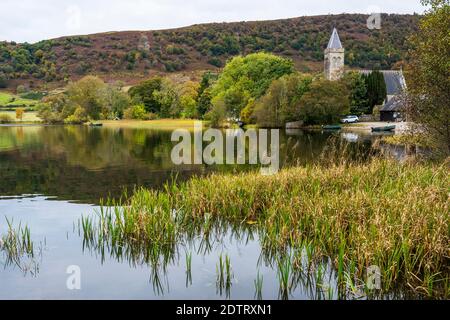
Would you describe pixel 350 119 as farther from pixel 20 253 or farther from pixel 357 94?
pixel 20 253

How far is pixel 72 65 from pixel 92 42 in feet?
99.5

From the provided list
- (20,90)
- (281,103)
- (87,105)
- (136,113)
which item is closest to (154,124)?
(136,113)

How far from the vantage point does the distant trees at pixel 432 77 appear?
17.1 meters

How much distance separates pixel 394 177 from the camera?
1282 centimetres

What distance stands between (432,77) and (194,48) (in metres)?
146

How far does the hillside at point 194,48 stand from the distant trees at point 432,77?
107 meters

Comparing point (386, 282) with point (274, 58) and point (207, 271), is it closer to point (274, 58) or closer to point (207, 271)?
point (207, 271)

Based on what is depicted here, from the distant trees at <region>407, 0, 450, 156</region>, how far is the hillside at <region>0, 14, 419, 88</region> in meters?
107

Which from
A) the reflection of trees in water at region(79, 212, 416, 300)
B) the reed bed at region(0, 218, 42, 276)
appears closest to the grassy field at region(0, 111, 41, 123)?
the reed bed at region(0, 218, 42, 276)

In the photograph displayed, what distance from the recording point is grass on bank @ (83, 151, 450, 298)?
7.74 metres

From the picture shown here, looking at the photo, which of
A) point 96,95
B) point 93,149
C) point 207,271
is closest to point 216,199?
point 207,271

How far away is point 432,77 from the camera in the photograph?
57.3 feet

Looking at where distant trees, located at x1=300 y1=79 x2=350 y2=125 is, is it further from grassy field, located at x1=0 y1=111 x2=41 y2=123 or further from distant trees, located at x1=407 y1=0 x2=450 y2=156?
grassy field, located at x1=0 y1=111 x2=41 y2=123

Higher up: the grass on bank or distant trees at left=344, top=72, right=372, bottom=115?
distant trees at left=344, top=72, right=372, bottom=115
